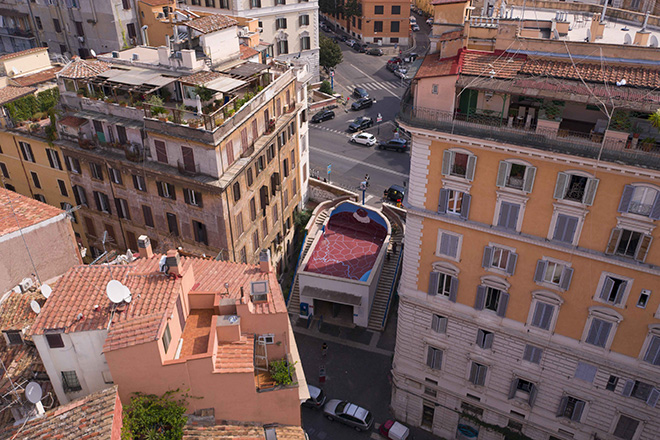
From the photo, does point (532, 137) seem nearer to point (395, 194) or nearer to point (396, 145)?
point (395, 194)

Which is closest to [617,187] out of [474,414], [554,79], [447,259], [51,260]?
[554,79]

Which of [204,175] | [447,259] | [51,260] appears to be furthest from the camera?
[204,175]

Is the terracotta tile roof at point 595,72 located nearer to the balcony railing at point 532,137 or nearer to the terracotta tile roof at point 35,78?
the balcony railing at point 532,137

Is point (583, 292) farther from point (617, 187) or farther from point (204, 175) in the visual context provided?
point (204, 175)

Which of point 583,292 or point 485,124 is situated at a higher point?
point 485,124

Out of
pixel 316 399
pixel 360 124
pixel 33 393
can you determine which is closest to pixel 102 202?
pixel 316 399

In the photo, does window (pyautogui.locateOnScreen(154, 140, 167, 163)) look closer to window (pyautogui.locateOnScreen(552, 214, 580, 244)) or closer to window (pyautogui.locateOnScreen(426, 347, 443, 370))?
window (pyautogui.locateOnScreen(426, 347, 443, 370))
